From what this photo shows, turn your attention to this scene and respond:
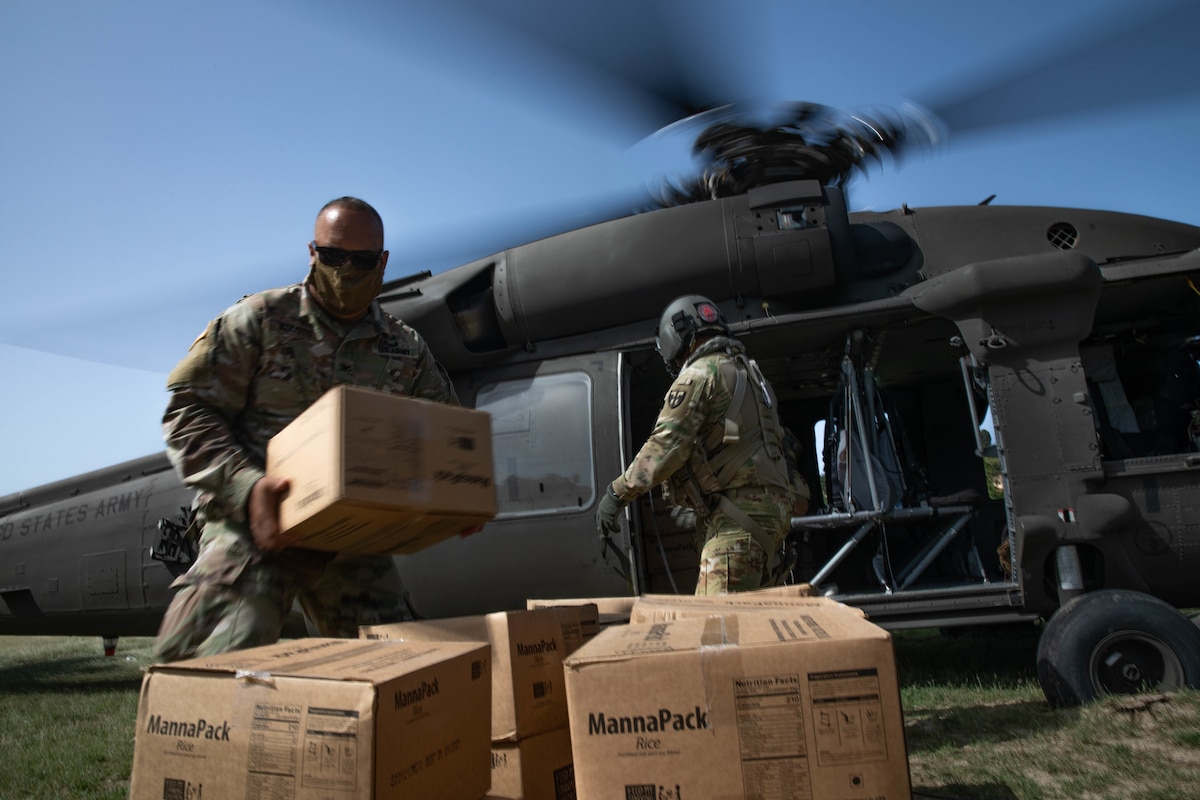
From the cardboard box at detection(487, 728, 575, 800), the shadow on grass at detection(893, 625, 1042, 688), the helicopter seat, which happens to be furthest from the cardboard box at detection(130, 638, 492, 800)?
the helicopter seat

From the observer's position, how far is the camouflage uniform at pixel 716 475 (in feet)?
11.0

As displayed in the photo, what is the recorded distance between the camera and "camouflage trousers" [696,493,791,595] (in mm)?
3307

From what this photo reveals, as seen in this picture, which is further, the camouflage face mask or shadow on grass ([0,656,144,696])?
shadow on grass ([0,656,144,696])

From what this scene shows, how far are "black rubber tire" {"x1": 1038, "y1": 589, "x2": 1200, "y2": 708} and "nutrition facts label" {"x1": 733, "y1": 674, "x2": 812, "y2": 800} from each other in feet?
9.10

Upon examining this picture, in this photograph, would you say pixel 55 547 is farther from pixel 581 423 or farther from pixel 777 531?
pixel 777 531

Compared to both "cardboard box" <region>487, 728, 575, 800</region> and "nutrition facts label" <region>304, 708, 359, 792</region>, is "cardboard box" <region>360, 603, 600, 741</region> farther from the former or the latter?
"nutrition facts label" <region>304, 708, 359, 792</region>

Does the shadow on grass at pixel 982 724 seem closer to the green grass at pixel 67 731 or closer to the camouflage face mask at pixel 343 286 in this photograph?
the camouflage face mask at pixel 343 286

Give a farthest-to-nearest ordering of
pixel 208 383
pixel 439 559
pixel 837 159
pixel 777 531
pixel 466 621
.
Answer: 1. pixel 439 559
2. pixel 837 159
3. pixel 777 531
4. pixel 208 383
5. pixel 466 621

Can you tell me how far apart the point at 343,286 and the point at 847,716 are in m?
1.74

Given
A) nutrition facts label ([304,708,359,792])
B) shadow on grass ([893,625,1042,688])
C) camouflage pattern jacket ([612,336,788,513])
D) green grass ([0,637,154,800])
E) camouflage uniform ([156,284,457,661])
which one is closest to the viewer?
nutrition facts label ([304,708,359,792])

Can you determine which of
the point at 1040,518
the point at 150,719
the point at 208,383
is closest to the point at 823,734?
the point at 150,719

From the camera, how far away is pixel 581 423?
4695 mm

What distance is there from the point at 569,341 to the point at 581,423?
0.55 m

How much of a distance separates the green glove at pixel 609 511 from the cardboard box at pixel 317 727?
2074 millimetres
